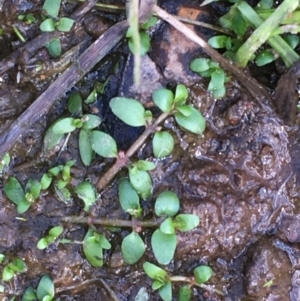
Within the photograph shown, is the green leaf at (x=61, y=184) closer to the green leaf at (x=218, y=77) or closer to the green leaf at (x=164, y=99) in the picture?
the green leaf at (x=164, y=99)

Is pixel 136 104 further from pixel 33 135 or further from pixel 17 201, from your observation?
pixel 17 201

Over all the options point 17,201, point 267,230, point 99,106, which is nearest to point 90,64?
point 99,106

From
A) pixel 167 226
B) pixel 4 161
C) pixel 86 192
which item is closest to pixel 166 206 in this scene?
pixel 167 226

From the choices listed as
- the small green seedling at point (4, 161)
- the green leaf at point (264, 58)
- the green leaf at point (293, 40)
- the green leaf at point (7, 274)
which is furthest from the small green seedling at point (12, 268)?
the green leaf at point (293, 40)

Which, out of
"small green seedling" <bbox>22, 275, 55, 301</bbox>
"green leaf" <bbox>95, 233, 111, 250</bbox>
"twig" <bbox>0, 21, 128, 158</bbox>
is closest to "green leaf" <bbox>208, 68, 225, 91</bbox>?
"twig" <bbox>0, 21, 128, 158</bbox>

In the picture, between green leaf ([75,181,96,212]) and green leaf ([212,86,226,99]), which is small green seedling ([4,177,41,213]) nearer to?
green leaf ([75,181,96,212])

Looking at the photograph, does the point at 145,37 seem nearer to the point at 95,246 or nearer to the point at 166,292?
the point at 95,246
